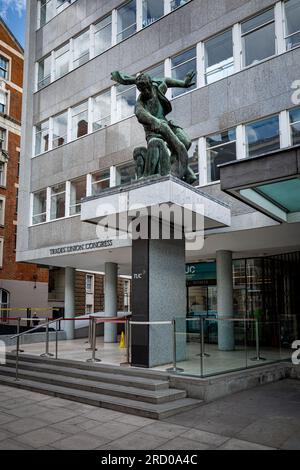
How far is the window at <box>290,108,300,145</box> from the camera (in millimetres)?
12023

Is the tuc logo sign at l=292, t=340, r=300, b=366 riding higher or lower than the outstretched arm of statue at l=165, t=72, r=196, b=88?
lower

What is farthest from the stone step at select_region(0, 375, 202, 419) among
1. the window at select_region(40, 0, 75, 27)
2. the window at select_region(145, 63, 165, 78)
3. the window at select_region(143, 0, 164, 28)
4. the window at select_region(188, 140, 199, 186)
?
the window at select_region(40, 0, 75, 27)

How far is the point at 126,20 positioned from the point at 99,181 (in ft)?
21.4

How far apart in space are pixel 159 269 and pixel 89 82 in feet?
36.6

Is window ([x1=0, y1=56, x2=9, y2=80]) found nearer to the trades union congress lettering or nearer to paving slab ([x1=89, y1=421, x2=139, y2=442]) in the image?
the trades union congress lettering

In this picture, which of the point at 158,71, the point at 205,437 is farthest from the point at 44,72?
the point at 205,437

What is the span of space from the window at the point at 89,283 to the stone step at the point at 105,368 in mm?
25383

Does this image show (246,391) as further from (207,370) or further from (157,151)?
(157,151)

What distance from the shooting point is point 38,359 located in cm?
1132

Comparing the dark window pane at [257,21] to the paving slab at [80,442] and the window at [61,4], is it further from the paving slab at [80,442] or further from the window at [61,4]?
the paving slab at [80,442]

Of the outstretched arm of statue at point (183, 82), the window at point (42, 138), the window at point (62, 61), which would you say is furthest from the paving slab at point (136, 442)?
the window at point (62, 61)

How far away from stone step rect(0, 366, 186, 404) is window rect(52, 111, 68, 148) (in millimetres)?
11683

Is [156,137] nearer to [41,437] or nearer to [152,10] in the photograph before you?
[41,437]

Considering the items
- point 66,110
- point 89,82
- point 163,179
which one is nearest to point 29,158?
point 66,110
